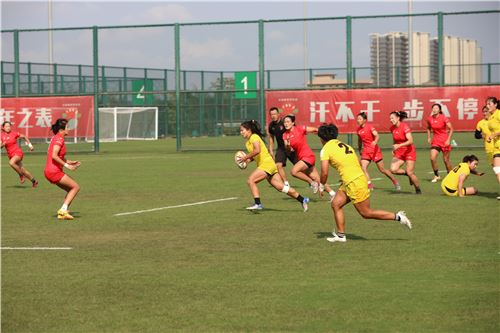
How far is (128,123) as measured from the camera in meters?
62.8

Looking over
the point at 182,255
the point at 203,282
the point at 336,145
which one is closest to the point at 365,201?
the point at 336,145

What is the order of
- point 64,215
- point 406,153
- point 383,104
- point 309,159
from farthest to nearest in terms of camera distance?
1. point 383,104
2. point 406,153
3. point 309,159
4. point 64,215

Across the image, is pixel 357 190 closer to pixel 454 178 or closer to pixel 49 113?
pixel 454 178

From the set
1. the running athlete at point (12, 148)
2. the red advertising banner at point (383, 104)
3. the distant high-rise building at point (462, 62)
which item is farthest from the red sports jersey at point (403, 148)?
the distant high-rise building at point (462, 62)

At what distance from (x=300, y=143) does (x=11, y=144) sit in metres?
9.14

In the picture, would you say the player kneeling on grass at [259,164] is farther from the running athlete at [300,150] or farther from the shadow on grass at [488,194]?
the shadow on grass at [488,194]

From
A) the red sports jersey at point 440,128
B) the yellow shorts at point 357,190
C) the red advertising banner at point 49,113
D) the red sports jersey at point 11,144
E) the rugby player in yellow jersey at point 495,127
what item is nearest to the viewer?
the yellow shorts at point 357,190

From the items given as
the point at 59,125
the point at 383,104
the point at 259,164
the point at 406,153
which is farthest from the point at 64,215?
the point at 383,104

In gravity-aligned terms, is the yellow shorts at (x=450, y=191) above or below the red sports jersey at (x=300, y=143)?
below

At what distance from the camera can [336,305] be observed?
29.7 ft

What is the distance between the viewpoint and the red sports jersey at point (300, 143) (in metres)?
20.0

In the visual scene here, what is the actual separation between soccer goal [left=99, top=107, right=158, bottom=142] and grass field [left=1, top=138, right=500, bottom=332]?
40853 millimetres

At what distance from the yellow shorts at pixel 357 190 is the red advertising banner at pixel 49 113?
30.9 m

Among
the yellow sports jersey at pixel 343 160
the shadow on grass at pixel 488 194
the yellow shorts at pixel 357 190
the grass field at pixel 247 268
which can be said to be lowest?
the grass field at pixel 247 268
